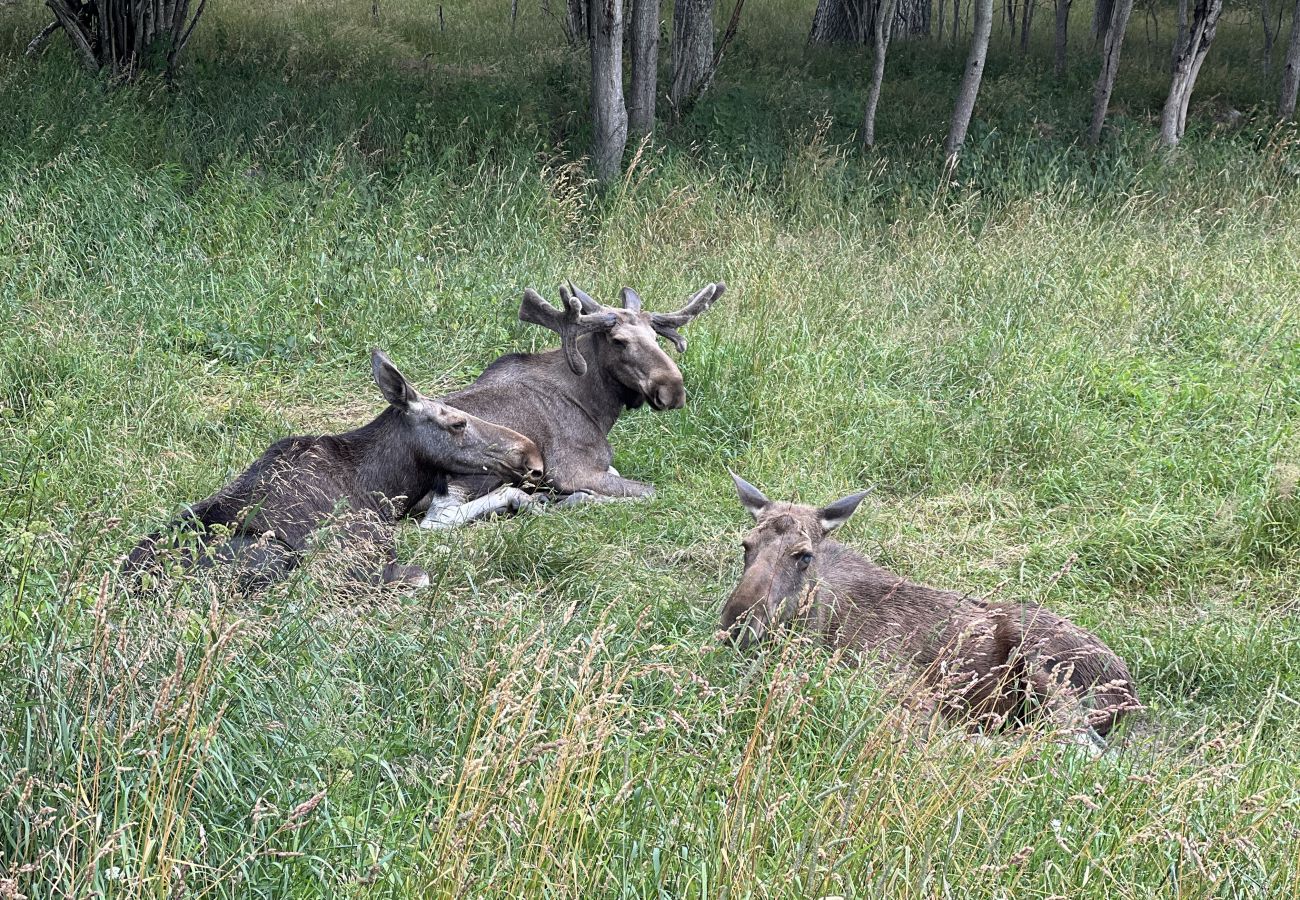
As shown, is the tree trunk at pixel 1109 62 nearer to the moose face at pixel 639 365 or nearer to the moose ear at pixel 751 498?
the moose face at pixel 639 365

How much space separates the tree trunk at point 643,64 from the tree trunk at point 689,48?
47.7 inches

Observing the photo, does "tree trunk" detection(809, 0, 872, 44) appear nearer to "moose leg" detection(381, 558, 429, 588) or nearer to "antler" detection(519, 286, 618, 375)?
"antler" detection(519, 286, 618, 375)

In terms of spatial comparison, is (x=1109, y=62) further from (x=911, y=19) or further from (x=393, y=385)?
(x=393, y=385)

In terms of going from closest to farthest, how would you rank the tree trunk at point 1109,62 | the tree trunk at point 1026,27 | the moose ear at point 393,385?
the moose ear at point 393,385
the tree trunk at point 1109,62
the tree trunk at point 1026,27

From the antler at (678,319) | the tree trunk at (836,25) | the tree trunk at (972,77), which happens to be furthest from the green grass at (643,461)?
A: the tree trunk at (836,25)

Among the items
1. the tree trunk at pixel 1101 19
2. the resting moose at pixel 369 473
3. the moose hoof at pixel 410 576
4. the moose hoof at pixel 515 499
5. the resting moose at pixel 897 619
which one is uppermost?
the tree trunk at pixel 1101 19

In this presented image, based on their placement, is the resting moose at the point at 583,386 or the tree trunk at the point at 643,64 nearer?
the resting moose at the point at 583,386

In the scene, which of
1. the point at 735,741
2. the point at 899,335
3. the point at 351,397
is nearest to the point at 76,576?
the point at 735,741

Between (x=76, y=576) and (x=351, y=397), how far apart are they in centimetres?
490

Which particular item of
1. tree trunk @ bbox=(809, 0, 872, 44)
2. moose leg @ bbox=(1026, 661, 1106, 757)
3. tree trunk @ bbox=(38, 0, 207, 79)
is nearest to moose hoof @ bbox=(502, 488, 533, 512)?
moose leg @ bbox=(1026, 661, 1106, 757)

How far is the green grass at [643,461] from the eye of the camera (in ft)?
11.6

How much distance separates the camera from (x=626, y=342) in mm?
8469

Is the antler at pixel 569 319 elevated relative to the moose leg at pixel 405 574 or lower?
elevated

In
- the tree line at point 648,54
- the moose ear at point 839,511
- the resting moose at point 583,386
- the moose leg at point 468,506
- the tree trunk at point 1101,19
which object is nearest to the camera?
the moose ear at point 839,511
